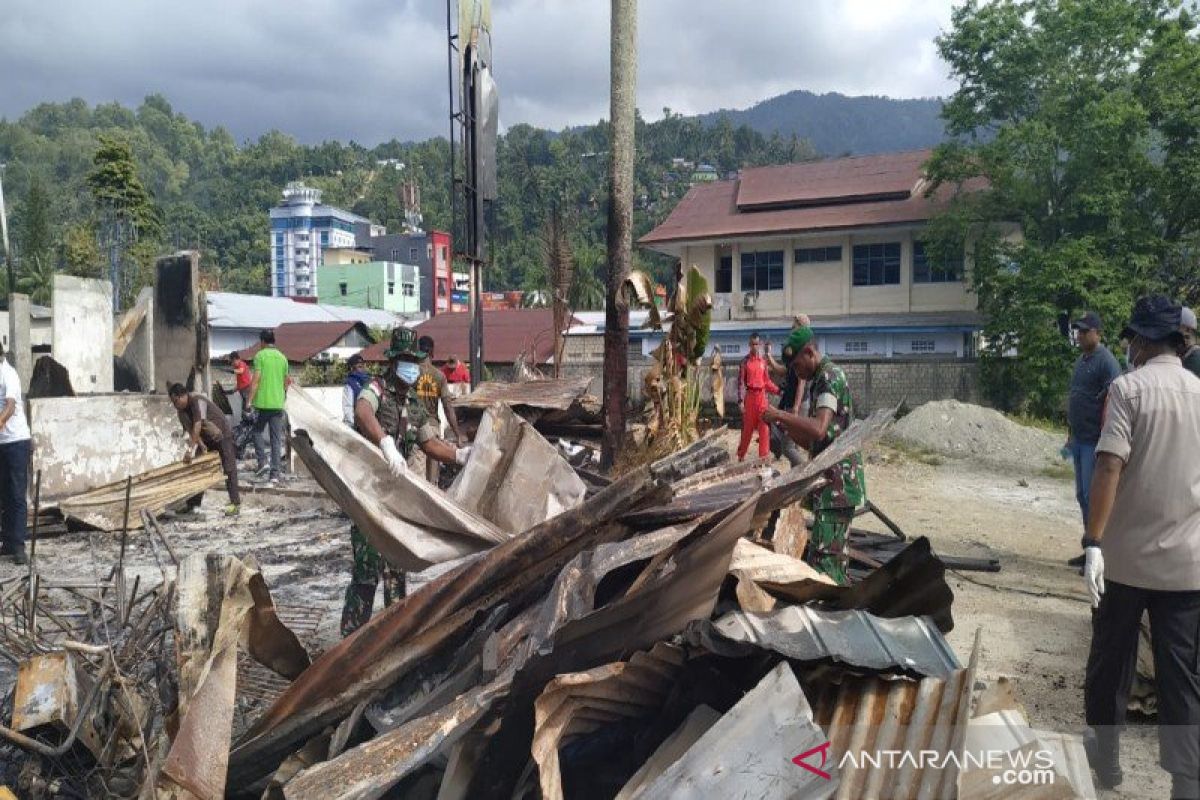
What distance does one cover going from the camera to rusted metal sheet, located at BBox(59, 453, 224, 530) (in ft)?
27.7

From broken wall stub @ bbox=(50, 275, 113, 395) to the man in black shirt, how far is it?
10295 millimetres

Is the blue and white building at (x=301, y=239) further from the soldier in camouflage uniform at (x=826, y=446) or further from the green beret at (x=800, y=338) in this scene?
the soldier in camouflage uniform at (x=826, y=446)

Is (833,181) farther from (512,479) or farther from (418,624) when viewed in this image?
(418,624)

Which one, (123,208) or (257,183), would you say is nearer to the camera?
(123,208)

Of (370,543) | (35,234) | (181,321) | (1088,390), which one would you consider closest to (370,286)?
(35,234)

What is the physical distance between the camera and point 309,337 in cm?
3259

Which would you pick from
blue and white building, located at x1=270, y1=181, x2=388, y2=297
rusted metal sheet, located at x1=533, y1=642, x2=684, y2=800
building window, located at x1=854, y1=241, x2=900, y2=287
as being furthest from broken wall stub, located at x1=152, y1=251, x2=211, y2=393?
blue and white building, located at x1=270, y1=181, x2=388, y2=297

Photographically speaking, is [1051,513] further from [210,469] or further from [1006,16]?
[1006,16]

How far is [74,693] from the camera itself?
3420 millimetres

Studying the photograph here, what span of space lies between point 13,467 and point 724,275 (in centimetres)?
2337

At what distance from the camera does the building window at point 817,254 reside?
89.4ft

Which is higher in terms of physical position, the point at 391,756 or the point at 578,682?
the point at 578,682

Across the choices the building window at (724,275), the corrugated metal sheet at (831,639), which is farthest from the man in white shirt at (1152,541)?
the building window at (724,275)

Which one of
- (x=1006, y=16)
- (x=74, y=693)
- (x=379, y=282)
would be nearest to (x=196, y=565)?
(x=74, y=693)
